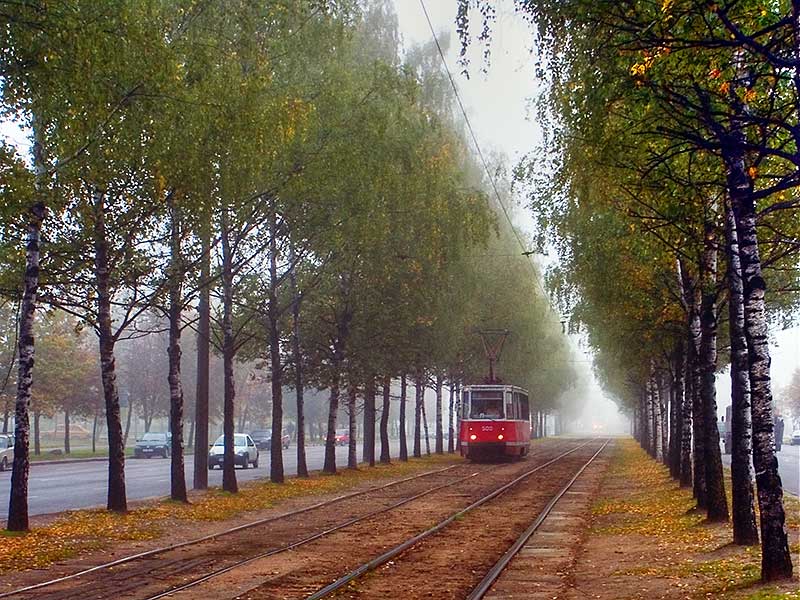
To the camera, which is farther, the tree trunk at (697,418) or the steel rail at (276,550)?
the tree trunk at (697,418)

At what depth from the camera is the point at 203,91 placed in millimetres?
16812

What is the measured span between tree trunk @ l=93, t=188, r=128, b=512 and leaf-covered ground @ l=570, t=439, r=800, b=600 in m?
9.37

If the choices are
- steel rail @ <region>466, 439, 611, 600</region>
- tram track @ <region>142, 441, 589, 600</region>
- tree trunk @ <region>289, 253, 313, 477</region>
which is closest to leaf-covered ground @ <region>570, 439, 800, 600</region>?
steel rail @ <region>466, 439, 611, 600</region>

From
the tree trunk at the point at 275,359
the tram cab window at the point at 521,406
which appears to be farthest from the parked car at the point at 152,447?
the tree trunk at the point at 275,359

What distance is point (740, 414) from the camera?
14.5 meters

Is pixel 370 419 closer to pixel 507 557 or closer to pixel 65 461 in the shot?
pixel 65 461

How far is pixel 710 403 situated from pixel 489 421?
2792 cm

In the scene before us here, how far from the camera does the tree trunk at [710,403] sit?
18.6 m

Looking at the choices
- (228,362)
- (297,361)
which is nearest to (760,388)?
(228,362)

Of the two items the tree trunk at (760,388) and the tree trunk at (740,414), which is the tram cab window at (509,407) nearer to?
the tree trunk at (740,414)

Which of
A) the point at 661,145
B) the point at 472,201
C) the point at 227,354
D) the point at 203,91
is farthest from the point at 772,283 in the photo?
the point at 203,91

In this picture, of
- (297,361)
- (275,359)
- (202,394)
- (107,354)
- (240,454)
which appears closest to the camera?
(107,354)

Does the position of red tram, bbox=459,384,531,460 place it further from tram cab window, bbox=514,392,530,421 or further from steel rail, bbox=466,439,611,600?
steel rail, bbox=466,439,611,600

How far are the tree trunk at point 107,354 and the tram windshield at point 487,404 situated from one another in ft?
86.4
